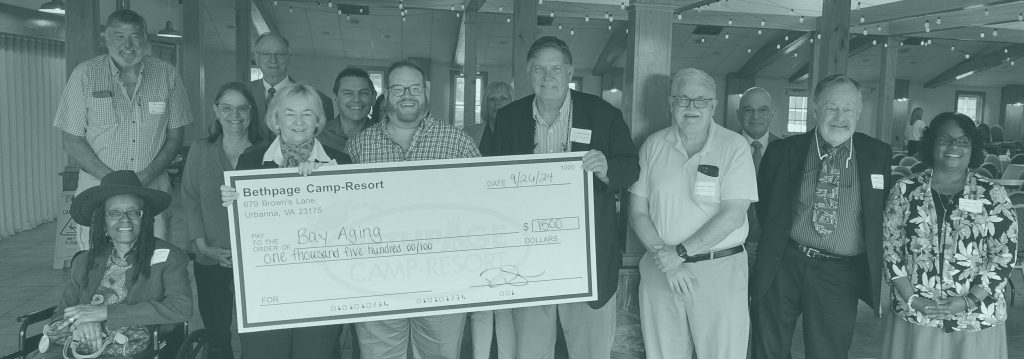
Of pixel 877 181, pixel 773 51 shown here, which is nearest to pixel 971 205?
pixel 877 181

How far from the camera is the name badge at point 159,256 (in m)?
2.61

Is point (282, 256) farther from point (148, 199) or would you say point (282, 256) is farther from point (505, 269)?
point (505, 269)

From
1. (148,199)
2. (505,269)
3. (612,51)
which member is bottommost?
(505,269)

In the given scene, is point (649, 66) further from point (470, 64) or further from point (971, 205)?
point (470, 64)

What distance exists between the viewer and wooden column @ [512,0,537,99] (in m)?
7.37

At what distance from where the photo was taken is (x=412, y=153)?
256 cm

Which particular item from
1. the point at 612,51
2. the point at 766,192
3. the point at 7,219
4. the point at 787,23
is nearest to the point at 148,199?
the point at 766,192

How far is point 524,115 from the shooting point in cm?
270

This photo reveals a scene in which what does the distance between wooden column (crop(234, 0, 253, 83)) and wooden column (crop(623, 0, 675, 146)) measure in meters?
8.41

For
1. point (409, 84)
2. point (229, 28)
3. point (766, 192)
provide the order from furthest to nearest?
point (229, 28)
point (766, 192)
point (409, 84)

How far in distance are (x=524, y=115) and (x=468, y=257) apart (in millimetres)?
578

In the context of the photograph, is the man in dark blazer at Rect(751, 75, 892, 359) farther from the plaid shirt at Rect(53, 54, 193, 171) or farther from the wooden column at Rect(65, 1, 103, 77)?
the wooden column at Rect(65, 1, 103, 77)

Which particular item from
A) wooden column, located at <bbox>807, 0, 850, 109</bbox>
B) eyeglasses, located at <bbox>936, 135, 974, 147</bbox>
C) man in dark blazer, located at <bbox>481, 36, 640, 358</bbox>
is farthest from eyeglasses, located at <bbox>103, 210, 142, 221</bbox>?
wooden column, located at <bbox>807, 0, 850, 109</bbox>

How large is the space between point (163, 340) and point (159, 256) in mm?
325
